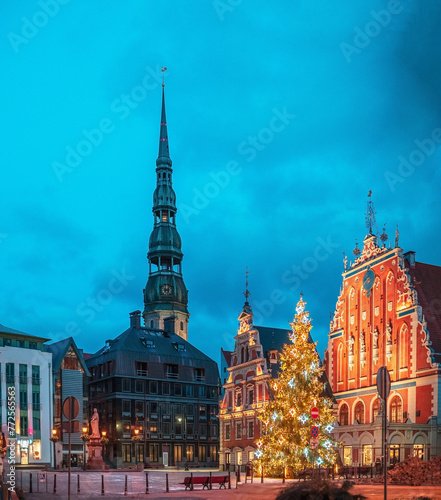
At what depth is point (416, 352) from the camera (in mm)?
45062

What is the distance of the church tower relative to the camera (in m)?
118

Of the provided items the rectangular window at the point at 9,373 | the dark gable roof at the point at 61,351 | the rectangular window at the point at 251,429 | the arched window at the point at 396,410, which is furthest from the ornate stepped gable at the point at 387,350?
the rectangular window at the point at 9,373

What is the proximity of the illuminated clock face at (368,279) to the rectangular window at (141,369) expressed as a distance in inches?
1495

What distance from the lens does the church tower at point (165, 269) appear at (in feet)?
386

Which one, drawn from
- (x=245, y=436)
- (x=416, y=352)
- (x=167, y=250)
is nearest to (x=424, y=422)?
(x=416, y=352)

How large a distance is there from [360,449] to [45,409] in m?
39.7

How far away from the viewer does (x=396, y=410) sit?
152ft

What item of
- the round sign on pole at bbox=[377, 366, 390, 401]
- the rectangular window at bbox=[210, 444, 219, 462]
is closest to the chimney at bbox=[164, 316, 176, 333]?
the rectangular window at bbox=[210, 444, 219, 462]

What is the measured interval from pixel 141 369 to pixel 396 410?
41.5m

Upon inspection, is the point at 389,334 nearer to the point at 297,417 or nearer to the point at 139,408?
the point at 297,417

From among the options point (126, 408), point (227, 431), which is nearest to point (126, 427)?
point (126, 408)

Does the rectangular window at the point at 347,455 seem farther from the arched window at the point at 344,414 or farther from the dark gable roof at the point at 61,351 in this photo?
the dark gable roof at the point at 61,351

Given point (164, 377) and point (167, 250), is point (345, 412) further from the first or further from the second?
point (167, 250)

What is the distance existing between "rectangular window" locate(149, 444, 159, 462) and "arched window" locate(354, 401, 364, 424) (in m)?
35.9
